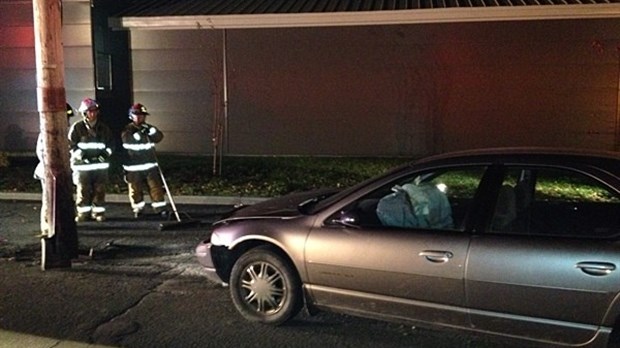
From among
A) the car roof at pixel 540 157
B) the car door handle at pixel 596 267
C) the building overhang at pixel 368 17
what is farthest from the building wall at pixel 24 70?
the car door handle at pixel 596 267

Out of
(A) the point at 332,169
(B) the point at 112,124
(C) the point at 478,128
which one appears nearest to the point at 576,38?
(C) the point at 478,128

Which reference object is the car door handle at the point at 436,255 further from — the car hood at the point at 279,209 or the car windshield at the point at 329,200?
the car hood at the point at 279,209

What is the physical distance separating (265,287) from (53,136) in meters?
3.31

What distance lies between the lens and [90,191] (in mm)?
9477

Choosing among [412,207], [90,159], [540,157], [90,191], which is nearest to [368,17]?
[90,159]

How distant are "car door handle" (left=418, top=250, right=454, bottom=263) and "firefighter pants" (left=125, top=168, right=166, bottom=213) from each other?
580 cm

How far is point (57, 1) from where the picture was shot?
6957 mm

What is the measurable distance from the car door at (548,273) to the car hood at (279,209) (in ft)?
5.16

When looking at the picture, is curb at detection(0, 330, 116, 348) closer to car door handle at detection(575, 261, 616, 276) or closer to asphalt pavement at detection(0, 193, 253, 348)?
asphalt pavement at detection(0, 193, 253, 348)

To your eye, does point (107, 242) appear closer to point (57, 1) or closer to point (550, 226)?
point (57, 1)

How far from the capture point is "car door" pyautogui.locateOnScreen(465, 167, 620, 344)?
3975 mm

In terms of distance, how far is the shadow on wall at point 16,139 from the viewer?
1556 cm

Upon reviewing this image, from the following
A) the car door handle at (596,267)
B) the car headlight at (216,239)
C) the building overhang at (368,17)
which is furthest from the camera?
the building overhang at (368,17)

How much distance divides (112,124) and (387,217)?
11992mm
